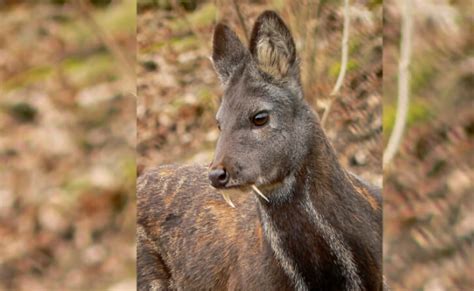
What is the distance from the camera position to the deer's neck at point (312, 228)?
302 centimetres

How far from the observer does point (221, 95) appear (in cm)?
314

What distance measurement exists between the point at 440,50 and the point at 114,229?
171 centimetres

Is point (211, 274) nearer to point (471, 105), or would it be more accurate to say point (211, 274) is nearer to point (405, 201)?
point (405, 201)

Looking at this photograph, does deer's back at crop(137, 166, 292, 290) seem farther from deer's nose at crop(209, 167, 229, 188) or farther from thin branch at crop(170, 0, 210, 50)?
thin branch at crop(170, 0, 210, 50)

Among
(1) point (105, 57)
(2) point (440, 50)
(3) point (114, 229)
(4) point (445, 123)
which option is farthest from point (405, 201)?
(1) point (105, 57)

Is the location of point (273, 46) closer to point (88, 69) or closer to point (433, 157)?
point (88, 69)

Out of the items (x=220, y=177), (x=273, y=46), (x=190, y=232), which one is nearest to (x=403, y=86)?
(x=273, y=46)

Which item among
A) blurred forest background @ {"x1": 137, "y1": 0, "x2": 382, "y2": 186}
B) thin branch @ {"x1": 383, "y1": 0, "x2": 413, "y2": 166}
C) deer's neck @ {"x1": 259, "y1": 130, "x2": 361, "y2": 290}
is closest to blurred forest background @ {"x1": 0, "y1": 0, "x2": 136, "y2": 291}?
blurred forest background @ {"x1": 137, "y1": 0, "x2": 382, "y2": 186}

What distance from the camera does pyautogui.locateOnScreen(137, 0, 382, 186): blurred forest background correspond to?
10.2 ft

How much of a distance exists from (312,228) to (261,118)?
480mm

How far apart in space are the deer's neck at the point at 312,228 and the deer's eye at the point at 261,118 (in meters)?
0.24

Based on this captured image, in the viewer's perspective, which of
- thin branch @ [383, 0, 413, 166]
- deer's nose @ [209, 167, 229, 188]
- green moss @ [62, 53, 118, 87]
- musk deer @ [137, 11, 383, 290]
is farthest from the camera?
thin branch @ [383, 0, 413, 166]

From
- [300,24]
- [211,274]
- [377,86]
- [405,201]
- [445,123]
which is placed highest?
[300,24]

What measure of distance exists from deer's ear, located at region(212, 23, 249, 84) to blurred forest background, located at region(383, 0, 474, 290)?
60cm
